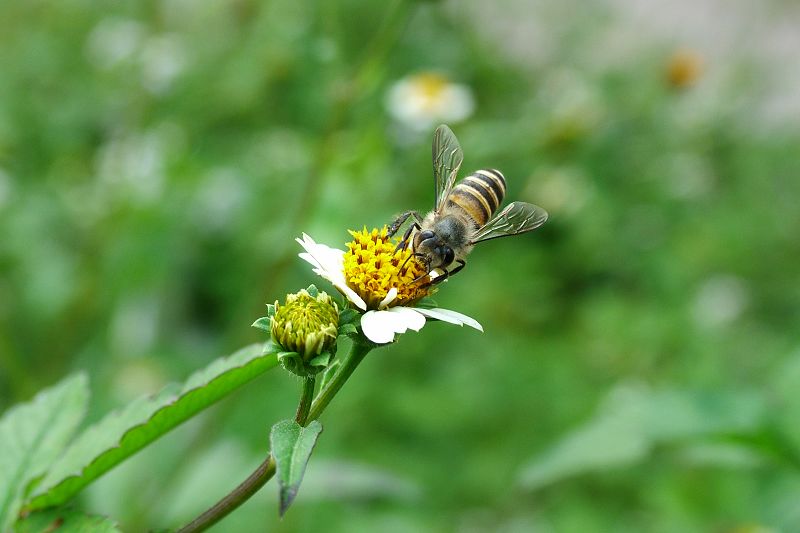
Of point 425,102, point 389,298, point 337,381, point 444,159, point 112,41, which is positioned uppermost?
point 112,41

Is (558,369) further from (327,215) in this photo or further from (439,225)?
(439,225)

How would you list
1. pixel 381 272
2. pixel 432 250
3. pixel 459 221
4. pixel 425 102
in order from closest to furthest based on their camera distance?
pixel 381 272 → pixel 432 250 → pixel 459 221 → pixel 425 102

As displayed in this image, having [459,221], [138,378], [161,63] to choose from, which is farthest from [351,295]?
[161,63]

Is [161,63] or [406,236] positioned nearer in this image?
[406,236]

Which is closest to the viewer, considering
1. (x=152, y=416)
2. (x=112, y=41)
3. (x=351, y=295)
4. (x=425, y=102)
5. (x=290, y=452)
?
(x=290, y=452)

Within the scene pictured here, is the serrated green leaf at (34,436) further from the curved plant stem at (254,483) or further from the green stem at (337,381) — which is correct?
the green stem at (337,381)

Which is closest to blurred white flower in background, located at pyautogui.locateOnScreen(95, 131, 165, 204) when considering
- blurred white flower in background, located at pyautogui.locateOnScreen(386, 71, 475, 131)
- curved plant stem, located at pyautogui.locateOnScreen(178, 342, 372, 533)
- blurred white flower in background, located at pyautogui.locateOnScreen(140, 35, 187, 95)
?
blurred white flower in background, located at pyautogui.locateOnScreen(140, 35, 187, 95)

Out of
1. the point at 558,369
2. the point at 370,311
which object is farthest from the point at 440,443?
the point at 370,311

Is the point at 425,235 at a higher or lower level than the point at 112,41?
lower

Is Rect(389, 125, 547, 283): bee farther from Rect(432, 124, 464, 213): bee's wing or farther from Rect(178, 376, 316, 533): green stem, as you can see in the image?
Rect(178, 376, 316, 533): green stem

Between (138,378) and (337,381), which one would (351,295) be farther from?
(138,378)
